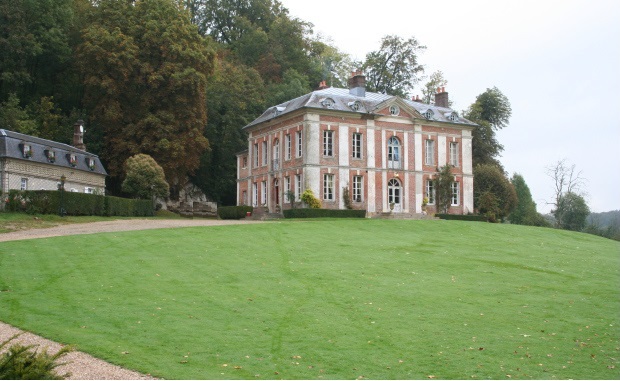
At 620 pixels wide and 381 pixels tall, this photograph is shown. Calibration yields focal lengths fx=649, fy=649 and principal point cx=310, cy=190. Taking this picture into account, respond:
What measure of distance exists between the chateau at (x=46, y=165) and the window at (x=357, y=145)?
1655cm

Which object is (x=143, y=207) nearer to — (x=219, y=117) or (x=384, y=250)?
(x=219, y=117)

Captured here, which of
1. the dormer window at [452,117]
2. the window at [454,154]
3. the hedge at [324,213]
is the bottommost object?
the hedge at [324,213]

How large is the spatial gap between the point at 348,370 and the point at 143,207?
99.7ft

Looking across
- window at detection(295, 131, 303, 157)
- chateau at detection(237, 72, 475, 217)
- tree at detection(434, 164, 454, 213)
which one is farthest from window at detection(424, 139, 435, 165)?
window at detection(295, 131, 303, 157)

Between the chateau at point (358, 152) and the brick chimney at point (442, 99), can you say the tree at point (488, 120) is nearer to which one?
the brick chimney at point (442, 99)

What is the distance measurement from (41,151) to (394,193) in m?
22.1

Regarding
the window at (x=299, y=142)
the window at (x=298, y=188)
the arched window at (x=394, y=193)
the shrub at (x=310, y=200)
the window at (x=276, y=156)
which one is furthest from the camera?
the window at (x=276, y=156)

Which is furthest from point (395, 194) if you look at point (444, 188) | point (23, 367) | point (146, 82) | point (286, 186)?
point (23, 367)

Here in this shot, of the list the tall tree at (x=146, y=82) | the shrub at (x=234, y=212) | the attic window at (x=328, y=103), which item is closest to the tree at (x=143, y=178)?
the tall tree at (x=146, y=82)

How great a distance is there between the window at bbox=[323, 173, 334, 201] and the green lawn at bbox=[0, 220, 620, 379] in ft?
56.3

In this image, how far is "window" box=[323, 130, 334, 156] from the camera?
4141 cm

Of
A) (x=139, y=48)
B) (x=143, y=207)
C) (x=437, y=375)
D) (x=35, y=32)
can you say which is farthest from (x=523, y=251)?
(x=35, y=32)

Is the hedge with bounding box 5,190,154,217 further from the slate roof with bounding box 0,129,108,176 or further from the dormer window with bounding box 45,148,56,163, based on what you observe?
the dormer window with bounding box 45,148,56,163

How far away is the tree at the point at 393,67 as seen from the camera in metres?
62.8
